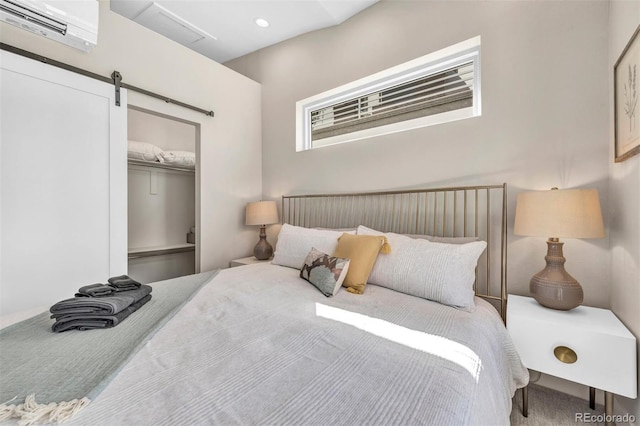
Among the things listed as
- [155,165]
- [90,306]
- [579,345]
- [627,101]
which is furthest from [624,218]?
[155,165]

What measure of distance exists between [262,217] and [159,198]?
1.61 metres

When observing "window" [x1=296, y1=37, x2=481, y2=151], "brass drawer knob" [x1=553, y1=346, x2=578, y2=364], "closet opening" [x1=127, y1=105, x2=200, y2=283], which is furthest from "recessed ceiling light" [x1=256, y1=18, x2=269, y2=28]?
"brass drawer knob" [x1=553, y1=346, x2=578, y2=364]

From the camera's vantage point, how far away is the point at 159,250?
10.8 ft

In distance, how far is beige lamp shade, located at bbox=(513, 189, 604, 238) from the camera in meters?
1.33

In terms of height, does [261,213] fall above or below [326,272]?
above

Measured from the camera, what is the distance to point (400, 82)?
2.49 metres

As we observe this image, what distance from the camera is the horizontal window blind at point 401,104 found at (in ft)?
7.11

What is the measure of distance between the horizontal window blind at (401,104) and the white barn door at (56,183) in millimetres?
1948

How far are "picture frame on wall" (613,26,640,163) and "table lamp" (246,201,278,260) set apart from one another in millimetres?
2696

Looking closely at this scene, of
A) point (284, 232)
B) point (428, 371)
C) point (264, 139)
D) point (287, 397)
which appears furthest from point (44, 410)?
point (264, 139)

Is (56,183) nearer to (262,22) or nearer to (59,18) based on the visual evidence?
(59,18)

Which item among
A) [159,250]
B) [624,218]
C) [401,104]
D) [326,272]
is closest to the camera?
[624,218]

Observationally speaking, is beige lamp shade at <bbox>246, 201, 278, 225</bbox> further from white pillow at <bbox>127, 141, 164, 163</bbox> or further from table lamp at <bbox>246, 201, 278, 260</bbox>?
white pillow at <bbox>127, 141, 164, 163</bbox>

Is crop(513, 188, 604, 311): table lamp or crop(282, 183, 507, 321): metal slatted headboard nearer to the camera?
crop(513, 188, 604, 311): table lamp
